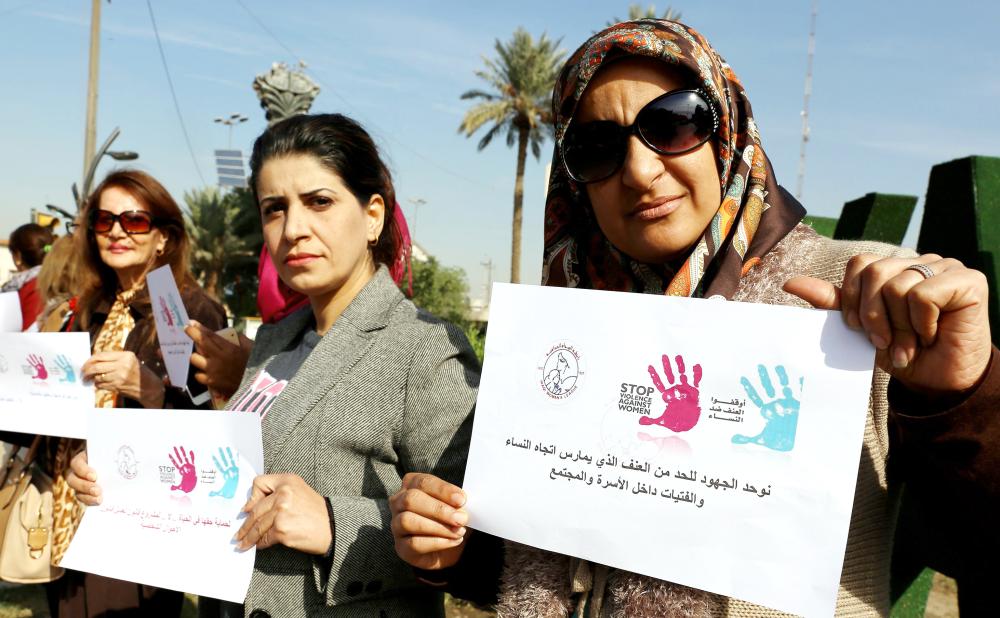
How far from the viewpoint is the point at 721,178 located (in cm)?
161

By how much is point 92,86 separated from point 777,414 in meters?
20.1

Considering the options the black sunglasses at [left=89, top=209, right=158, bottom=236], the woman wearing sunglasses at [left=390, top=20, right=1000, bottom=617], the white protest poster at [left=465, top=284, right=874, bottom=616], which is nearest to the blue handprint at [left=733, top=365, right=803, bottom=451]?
the white protest poster at [left=465, top=284, right=874, bottom=616]

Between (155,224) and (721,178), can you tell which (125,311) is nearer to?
(155,224)

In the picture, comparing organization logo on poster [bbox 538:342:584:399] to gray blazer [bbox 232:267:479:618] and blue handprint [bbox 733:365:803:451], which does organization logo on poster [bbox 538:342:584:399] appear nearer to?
blue handprint [bbox 733:365:803:451]

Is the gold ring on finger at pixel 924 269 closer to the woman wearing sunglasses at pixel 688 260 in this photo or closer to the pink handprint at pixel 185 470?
the woman wearing sunglasses at pixel 688 260

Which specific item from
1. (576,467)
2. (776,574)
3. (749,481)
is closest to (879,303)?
(749,481)

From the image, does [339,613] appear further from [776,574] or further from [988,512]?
[988,512]

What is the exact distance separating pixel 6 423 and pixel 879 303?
11.4 feet

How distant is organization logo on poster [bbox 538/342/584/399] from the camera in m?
1.45

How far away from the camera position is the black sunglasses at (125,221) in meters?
3.66

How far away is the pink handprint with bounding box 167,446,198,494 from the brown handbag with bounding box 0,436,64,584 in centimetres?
208

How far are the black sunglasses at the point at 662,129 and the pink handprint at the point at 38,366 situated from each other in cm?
272

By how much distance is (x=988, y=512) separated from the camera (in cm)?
121

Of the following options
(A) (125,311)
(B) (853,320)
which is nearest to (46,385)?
(A) (125,311)
